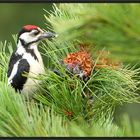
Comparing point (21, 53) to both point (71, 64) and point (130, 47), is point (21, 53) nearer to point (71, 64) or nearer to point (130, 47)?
point (71, 64)

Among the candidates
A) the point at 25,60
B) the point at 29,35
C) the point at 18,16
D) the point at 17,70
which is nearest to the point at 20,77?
the point at 17,70

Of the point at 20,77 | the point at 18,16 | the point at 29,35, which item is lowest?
the point at 20,77

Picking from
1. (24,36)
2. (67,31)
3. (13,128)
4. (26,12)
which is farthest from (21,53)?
(26,12)

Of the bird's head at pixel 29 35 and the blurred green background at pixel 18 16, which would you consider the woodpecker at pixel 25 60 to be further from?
the blurred green background at pixel 18 16

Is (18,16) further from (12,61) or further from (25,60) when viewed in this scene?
(12,61)

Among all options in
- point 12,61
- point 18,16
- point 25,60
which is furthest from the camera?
point 18,16

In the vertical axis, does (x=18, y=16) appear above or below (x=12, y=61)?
above

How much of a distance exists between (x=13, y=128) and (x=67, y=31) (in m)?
0.33

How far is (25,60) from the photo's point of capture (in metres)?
2.47

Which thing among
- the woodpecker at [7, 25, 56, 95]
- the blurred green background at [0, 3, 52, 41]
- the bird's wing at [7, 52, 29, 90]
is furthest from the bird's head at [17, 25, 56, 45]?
the blurred green background at [0, 3, 52, 41]

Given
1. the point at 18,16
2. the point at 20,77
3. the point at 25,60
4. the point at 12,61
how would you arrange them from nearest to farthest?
1. the point at 12,61
2. the point at 20,77
3. the point at 25,60
4. the point at 18,16

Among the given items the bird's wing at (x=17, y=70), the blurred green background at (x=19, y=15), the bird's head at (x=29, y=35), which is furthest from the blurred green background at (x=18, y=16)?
the bird's wing at (x=17, y=70)

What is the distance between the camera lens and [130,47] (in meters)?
1.06

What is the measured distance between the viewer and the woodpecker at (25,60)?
2.22 m
